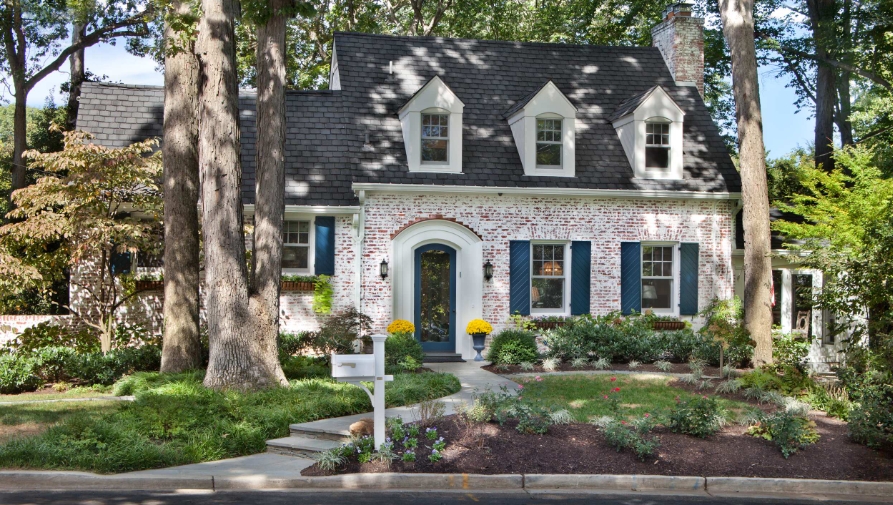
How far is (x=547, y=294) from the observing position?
18422mm

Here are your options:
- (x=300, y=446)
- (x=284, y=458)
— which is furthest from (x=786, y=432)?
(x=284, y=458)

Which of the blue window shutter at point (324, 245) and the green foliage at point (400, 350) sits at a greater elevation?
the blue window shutter at point (324, 245)

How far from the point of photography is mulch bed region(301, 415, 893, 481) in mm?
8672

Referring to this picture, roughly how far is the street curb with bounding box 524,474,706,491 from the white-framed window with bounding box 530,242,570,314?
982cm

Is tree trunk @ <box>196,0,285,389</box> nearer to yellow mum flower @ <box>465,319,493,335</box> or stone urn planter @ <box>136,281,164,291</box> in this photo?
stone urn planter @ <box>136,281,164,291</box>

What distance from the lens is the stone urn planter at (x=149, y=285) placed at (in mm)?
16859

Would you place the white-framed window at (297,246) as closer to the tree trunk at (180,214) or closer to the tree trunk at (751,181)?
the tree trunk at (180,214)

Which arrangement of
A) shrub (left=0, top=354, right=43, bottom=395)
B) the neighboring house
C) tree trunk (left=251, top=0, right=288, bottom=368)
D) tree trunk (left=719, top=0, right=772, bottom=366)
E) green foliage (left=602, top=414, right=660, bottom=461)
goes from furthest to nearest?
the neighboring house → tree trunk (left=719, top=0, right=772, bottom=366) → shrub (left=0, top=354, right=43, bottom=395) → tree trunk (left=251, top=0, right=288, bottom=368) → green foliage (left=602, top=414, right=660, bottom=461)

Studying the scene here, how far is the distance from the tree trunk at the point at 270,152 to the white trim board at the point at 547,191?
4.63m

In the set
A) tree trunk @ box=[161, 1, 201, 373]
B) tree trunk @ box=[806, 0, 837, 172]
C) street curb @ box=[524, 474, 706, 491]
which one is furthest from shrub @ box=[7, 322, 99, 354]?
tree trunk @ box=[806, 0, 837, 172]

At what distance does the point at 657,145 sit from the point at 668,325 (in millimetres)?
4200

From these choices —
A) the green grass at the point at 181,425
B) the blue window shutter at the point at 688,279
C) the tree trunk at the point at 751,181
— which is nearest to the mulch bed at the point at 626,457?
the green grass at the point at 181,425

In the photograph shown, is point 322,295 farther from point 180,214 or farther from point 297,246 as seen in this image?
point 180,214

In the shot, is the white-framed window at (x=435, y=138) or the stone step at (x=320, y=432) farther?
the white-framed window at (x=435, y=138)
